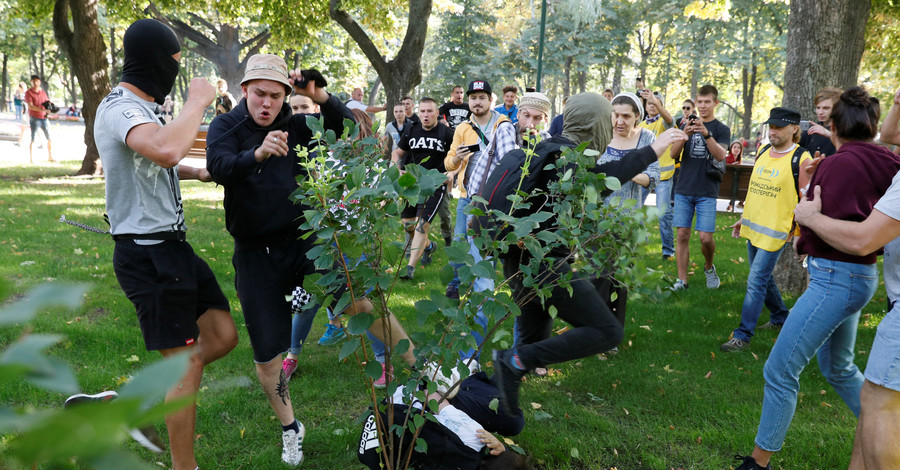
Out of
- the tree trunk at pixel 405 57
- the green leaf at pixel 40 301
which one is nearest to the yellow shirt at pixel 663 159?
the tree trunk at pixel 405 57

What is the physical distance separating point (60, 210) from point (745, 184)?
1397 centimetres

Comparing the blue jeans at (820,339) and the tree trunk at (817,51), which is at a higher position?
the tree trunk at (817,51)

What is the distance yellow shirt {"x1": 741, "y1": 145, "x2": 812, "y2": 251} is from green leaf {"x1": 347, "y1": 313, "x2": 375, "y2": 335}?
4.25 metres

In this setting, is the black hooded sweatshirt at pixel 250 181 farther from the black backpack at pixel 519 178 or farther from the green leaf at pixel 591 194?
the green leaf at pixel 591 194

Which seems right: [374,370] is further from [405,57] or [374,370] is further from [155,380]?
[405,57]

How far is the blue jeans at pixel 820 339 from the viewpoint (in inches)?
121

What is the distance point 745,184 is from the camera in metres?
14.3

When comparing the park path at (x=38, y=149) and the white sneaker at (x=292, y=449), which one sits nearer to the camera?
the white sneaker at (x=292, y=449)

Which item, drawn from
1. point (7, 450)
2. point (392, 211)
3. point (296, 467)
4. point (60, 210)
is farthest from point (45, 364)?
point (60, 210)

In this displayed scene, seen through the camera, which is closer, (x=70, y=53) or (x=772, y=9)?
(x=70, y=53)

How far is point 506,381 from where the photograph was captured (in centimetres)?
340

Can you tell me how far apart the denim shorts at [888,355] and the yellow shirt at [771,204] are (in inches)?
108

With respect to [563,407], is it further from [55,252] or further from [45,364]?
[55,252]

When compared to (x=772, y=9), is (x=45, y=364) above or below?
below
